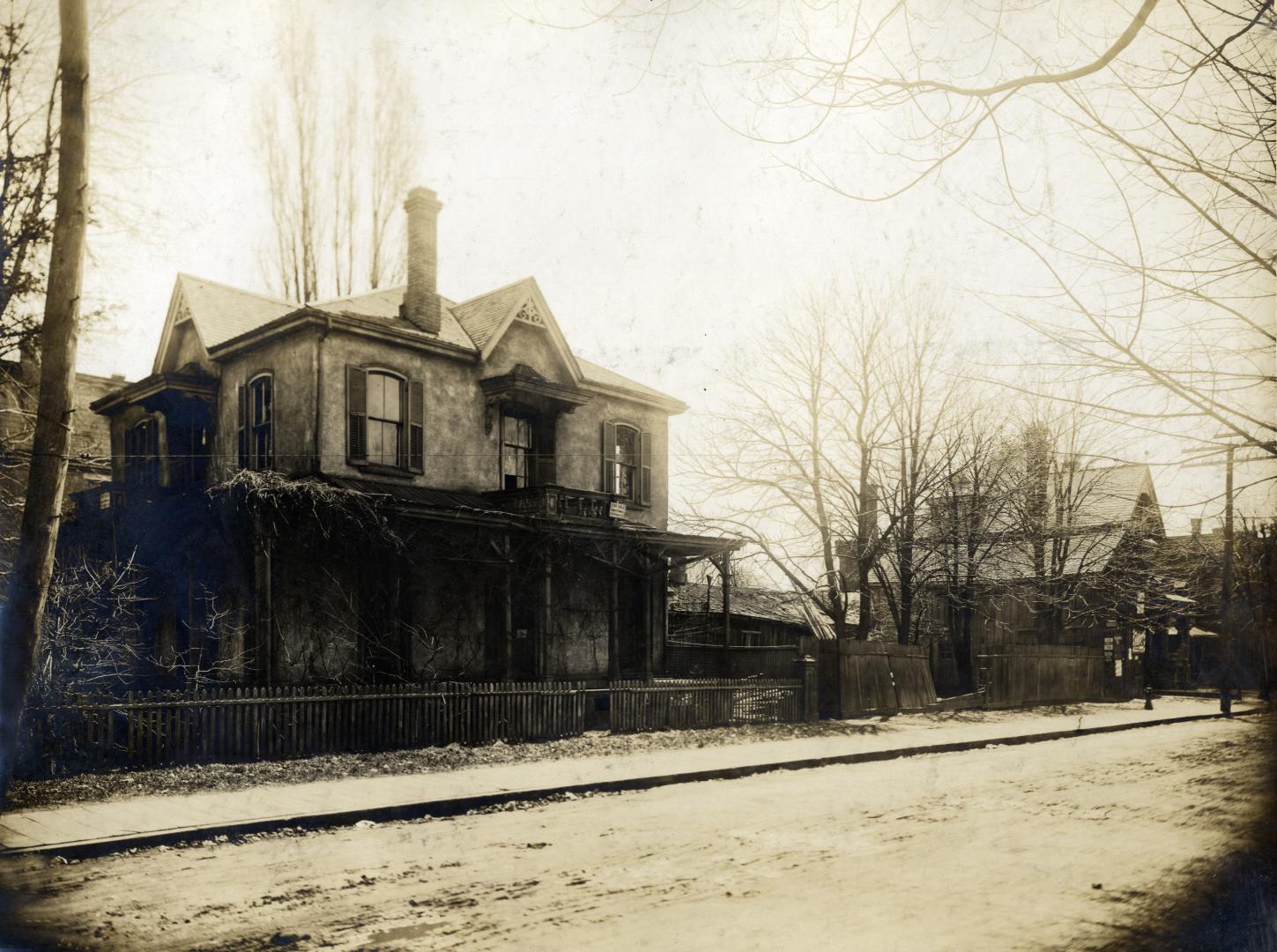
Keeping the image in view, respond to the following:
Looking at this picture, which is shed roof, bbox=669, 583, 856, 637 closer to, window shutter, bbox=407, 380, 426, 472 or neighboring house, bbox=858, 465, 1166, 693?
neighboring house, bbox=858, 465, 1166, 693

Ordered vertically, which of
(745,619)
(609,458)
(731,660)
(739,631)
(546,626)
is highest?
(609,458)

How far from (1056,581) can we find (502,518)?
18660 millimetres

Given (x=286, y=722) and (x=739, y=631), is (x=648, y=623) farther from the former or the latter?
(x=739, y=631)

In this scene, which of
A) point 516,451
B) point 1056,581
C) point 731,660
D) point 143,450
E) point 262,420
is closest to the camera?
point 262,420

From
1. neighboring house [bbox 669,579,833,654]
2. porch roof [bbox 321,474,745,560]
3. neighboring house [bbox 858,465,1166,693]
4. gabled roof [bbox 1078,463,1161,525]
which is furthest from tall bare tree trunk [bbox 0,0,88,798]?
gabled roof [bbox 1078,463,1161,525]

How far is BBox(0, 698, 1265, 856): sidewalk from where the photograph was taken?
26.9ft

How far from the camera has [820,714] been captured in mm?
20516

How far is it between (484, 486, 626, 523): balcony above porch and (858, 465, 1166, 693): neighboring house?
8.85 metres

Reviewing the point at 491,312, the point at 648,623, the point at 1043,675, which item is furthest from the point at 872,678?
the point at 491,312

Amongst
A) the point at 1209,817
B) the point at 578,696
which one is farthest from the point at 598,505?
the point at 1209,817

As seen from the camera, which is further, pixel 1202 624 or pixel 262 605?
pixel 1202 624

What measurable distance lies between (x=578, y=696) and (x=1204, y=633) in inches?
1277

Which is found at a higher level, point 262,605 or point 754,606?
point 262,605

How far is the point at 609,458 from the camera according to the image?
902 inches
